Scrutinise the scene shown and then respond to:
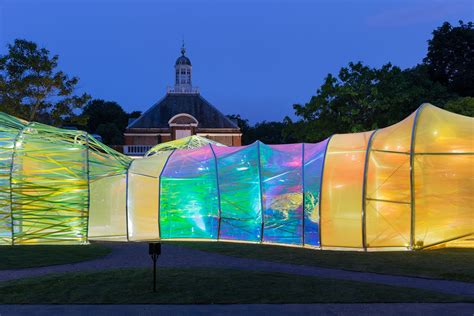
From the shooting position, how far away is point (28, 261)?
20234 mm

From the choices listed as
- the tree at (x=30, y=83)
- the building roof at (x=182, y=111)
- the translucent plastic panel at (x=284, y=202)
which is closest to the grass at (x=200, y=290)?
the translucent plastic panel at (x=284, y=202)

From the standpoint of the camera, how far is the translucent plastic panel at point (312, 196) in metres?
13.3

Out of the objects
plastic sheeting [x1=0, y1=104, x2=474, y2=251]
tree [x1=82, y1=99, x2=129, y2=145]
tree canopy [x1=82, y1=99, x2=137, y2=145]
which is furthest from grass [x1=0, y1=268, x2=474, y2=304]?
tree [x1=82, y1=99, x2=129, y2=145]

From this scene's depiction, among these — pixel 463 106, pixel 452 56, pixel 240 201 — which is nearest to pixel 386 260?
pixel 240 201

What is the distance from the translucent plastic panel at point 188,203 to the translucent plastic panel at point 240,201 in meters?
0.26

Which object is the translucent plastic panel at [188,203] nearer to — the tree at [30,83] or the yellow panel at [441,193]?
the yellow panel at [441,193]

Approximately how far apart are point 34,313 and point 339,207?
7.80m

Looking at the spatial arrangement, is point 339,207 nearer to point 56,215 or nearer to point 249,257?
point 56,215

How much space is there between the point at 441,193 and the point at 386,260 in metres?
8.02

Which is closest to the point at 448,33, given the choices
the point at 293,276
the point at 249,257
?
the point at 249,257

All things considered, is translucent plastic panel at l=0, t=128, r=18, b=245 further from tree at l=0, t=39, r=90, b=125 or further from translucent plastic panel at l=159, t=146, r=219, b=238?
tree at l=0, t=39, r=90, b=125

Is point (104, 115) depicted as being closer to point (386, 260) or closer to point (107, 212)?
point (386, 260)

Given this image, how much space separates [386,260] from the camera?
19.9 metres

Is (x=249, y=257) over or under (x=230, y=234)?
under
